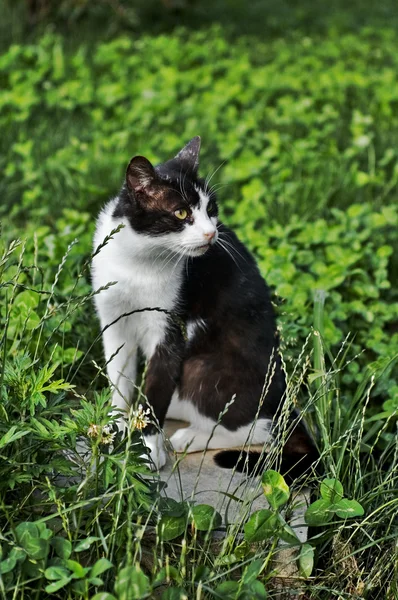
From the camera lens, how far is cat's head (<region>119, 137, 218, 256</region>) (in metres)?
2.58

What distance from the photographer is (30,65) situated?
6.53 meters

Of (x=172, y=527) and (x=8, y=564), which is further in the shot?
(x=172, y=527)

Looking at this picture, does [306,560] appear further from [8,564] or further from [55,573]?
[8,564]

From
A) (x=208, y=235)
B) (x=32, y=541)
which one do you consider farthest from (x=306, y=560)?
(x=208, y=235)

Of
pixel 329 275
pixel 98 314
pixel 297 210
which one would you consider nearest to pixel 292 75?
pixel 297 210

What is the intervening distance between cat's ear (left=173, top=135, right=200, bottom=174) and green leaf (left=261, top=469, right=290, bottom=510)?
102 cm

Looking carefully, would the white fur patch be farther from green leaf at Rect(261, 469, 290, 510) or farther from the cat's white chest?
green leaf at Rect(261, 469, 290, 510)

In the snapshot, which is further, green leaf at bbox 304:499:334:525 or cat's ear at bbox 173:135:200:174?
cat's ear at bbox 173:135:200:174

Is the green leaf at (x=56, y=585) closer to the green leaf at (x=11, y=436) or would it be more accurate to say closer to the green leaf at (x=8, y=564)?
the green leaf at (x=8, y=564)

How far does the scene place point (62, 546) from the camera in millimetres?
1979

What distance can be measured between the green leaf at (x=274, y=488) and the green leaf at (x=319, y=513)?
0.11 metres

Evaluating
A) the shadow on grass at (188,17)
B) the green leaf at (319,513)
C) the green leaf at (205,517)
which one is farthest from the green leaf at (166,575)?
the shadow on grass at (188,17)

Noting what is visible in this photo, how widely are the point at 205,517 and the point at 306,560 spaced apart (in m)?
0.28

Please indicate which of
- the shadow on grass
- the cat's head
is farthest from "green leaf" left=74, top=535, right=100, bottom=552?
the shadow on grass
